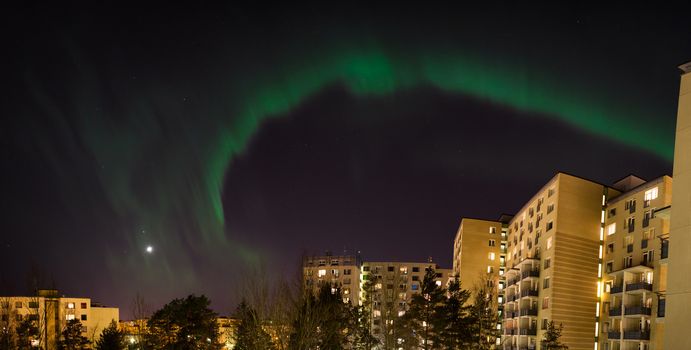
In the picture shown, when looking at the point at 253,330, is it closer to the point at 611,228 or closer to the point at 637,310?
the point at 637,310

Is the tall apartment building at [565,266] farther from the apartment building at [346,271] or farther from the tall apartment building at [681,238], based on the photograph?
the apartment building at [346,271]

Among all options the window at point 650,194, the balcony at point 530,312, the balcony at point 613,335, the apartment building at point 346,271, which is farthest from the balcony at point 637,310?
the apartment building at point 346,271

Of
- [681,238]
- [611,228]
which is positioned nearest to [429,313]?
[611,228]

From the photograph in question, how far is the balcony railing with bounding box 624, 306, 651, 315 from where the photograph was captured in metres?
46.6

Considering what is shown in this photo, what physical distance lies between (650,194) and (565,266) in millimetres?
12584

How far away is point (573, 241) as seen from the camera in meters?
59.0

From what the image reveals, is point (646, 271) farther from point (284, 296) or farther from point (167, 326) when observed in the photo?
point (167, 326)

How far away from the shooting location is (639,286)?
158ft

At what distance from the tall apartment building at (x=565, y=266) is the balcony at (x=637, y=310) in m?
8.20

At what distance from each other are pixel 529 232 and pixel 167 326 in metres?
48.8

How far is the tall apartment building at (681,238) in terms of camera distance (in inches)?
489

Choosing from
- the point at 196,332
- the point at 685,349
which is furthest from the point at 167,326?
the point at 685,349

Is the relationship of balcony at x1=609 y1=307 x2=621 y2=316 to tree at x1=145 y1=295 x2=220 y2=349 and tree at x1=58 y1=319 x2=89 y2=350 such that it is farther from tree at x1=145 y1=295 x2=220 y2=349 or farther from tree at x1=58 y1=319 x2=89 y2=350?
tree at x1=58 y1=319 x2=89 y2=350

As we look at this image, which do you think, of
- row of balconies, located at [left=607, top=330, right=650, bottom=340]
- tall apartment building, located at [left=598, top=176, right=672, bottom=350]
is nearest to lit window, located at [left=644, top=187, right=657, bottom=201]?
tall apartment building, located at [left=598, top=176, right=672, bottom=350]
